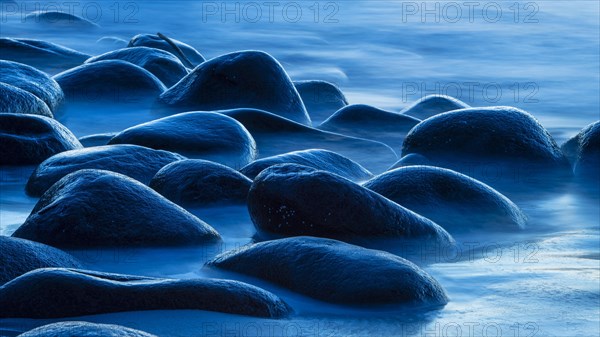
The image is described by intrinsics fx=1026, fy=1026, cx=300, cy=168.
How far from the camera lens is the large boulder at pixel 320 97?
790 centimetres

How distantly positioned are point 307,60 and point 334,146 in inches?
221

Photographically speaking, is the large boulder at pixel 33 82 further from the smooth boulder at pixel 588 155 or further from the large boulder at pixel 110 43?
the large boulder at pixel 110 43

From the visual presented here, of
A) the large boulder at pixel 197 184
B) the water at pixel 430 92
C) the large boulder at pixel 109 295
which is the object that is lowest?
the water at pixel 430 92

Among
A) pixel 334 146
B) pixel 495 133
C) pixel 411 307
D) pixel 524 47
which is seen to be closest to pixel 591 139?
pixel 495 133

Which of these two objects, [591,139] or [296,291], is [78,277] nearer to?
[296,291]

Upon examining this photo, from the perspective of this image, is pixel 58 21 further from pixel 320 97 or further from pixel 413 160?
pixel 413 160

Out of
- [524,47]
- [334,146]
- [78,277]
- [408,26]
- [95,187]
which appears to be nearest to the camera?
[78,277]

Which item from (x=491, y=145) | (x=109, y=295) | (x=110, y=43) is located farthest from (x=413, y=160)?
(x=110, y=43)

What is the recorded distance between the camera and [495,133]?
A: 5.68 m

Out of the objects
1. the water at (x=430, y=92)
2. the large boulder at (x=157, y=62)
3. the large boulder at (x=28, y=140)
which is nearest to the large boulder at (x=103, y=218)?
the water at (x=430, y=92)

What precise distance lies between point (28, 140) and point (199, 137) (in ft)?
2.81

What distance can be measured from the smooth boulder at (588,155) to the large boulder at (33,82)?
3.26 meters

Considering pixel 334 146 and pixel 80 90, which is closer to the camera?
pixel 334 146

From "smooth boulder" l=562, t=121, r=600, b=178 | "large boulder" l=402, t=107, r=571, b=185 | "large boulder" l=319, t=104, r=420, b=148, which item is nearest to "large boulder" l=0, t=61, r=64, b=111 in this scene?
"large boulder" l=319, t=104, r=420, b=148
